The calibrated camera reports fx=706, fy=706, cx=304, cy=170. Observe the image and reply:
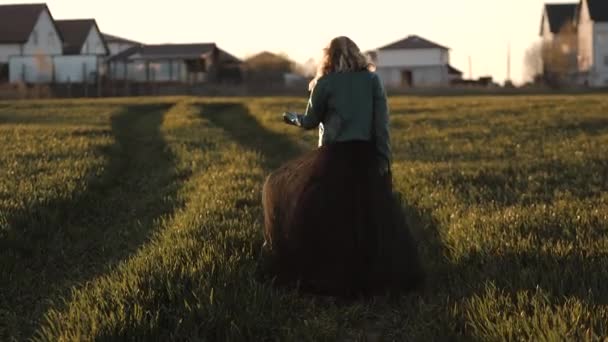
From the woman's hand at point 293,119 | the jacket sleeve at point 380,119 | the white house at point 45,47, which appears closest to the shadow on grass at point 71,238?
the woman's hand at point 293,119

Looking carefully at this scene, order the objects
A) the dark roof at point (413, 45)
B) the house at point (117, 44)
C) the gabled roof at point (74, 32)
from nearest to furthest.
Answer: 1. the gabled roof at point (74, 32)
2. the dark roof at point (413, 45)
3. the house at point (117, 44)

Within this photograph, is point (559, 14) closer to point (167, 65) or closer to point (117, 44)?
point (167, 65)

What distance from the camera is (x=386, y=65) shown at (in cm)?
9762

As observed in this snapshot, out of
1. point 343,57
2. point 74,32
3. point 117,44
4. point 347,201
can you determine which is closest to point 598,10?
point 74,32

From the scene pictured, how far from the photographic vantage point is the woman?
5.73 meters

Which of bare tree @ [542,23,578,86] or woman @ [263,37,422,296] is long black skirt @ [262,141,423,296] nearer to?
woman @ [263,37,422,296]

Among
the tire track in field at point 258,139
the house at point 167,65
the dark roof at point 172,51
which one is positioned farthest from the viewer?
the dark roof at point 172,51

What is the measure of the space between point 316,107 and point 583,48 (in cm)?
8540

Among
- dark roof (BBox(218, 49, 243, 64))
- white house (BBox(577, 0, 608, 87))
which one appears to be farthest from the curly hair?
dark roof (BBox(218, 49, 243, 64))

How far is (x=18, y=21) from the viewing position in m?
75.6

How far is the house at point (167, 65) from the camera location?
75.8 metres

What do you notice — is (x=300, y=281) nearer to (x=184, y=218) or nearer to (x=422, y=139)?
(x=184, y=218)

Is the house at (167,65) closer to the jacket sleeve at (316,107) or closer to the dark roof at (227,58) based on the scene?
the dark roof at (227,58)

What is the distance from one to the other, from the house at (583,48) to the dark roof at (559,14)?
10.2ft
